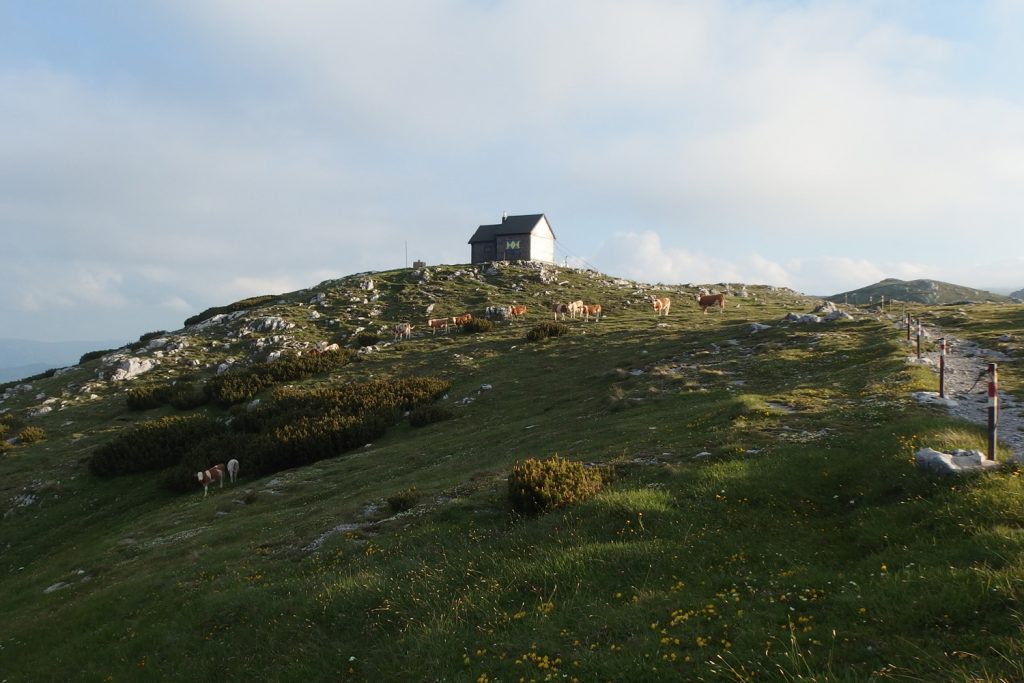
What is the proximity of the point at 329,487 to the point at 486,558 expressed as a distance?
11.7 m

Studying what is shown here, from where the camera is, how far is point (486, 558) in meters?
9.66

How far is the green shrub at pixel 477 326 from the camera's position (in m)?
44.4

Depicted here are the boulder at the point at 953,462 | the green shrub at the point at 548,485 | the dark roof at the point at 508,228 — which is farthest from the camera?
the dark roof at the point at 508,228

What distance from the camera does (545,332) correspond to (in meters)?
38.6

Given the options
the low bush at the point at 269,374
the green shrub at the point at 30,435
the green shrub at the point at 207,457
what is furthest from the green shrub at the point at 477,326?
the green shrub at the point at 30,435

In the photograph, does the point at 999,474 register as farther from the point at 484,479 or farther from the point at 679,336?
the point at 679,336

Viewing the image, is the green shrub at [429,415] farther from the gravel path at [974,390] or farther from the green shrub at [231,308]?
the green shrub at [231,308]

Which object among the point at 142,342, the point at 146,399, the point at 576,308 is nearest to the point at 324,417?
the point at 146,399

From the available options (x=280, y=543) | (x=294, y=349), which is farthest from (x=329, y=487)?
(x=294, y=349)

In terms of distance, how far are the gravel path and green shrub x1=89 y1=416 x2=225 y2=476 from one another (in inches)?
1220

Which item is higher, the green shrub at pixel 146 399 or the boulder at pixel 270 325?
the boulder at pixel 270 325

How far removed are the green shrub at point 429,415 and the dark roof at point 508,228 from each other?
61.3m

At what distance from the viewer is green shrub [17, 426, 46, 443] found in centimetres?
3152

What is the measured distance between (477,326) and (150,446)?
23480mm
